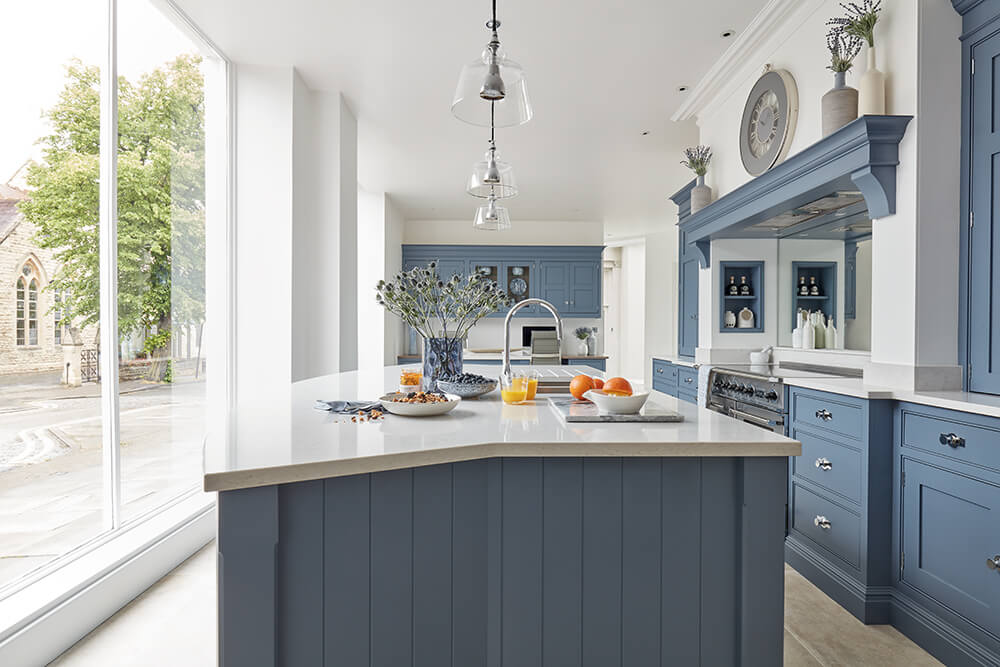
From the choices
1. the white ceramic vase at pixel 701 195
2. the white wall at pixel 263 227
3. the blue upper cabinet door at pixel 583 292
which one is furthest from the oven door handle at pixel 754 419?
the blue upper cabinet door at pixel 583 292

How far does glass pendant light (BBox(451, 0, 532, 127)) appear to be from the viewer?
1842 millimetres

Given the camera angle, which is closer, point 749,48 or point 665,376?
point 749,48

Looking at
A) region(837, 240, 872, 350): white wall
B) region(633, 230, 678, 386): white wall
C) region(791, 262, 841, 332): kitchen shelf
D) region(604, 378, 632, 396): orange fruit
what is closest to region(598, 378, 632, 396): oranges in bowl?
region(604, 378, 632, 396): orange fruit

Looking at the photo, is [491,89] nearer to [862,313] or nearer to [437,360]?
[437,360]

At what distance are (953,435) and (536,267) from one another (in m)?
6.40

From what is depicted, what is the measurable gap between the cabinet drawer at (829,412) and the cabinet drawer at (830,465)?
6 centimetres

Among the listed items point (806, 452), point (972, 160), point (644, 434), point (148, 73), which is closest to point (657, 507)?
point (644, 434)

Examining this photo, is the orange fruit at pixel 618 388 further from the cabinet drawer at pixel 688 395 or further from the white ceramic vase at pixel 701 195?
the cabinet drawer at pixel 688 395

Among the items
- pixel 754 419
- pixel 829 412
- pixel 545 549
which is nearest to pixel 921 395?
pixel 829 412

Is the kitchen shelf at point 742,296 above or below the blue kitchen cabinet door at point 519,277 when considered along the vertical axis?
below

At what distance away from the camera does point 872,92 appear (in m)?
2.35

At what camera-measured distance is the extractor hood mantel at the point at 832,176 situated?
7.56 feet

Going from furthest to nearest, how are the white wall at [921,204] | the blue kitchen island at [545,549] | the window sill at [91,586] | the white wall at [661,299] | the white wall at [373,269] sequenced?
the white wall at [661,299] < the white wall at [373,269] < the white wall at [921,204] < the window sill at [91,586] < the blue kitchen island at [545,549]

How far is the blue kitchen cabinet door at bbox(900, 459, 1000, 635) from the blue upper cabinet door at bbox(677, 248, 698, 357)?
9.27ft
